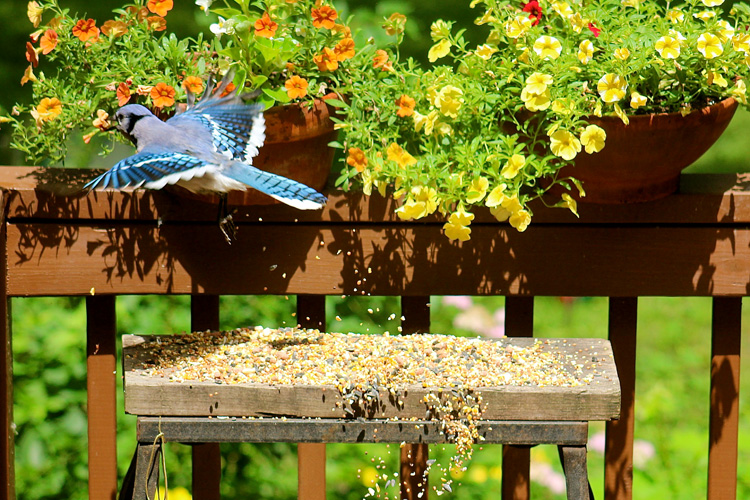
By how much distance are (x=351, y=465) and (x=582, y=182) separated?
143 centimetres

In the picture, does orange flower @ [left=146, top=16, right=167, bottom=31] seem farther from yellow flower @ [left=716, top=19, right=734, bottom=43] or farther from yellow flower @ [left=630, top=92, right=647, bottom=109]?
yellow flower @ [left=716, top=19, right=734, bottom=43]

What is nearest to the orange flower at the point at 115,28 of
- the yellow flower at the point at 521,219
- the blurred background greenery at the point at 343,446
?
the blurred background greenery at the point at 343,446

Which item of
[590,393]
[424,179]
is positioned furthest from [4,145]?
[590,393]

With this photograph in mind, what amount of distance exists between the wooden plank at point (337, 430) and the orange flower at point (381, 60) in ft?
2.37

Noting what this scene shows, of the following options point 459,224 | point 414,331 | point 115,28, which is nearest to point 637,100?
point 459,224

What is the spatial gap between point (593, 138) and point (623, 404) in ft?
2.35

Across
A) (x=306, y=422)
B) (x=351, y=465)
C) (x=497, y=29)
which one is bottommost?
(x=351, y=465)

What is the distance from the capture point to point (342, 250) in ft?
6.80

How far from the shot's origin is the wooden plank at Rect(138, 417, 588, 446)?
5.68 feet

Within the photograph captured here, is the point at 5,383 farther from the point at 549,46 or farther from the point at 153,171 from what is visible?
the point at 549,46

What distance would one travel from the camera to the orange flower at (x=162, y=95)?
180 cm

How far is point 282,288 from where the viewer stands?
2.09 metres

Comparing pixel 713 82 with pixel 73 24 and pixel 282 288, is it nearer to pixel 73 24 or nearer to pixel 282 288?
pixel 282 288

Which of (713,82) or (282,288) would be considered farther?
(282,288)
